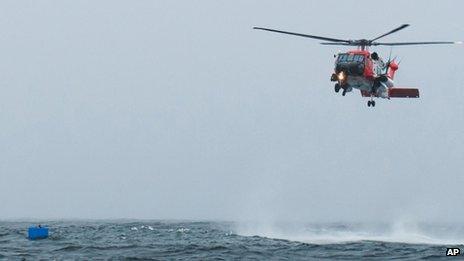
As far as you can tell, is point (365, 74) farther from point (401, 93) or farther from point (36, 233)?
point (36, 233)

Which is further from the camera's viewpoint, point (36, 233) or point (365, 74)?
point (36, 233)

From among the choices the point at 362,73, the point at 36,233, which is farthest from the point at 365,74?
the point at 36,233

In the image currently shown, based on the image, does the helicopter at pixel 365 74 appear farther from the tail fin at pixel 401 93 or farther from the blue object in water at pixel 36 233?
the blue object in water at pixel 36 233

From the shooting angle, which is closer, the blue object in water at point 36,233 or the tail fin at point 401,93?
the tail fin at point 401,93

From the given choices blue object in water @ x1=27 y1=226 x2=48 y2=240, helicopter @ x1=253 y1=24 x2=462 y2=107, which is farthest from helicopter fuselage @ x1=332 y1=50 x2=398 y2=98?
blue object in water @ x1=27 y1=226 x2=48 y2=240

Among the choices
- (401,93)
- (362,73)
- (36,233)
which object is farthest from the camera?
(36,233)

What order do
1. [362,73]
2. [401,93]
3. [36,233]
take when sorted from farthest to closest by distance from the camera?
[36,233], [401,93], [362,73]

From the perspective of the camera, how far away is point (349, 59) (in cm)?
4509

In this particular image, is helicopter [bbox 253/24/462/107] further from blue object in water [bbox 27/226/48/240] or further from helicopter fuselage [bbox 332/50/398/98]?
blue object in water [bbox 27/226/48/240]

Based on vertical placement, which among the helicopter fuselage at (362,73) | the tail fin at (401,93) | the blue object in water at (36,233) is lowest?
the blue object in water at (36,233)

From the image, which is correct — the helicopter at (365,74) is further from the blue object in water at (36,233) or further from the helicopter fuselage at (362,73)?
the blue object in water at (36,233)

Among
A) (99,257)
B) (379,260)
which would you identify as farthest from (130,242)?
(379,260)

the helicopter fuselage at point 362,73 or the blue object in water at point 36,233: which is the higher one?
the helicopter fuselage at point 362,73

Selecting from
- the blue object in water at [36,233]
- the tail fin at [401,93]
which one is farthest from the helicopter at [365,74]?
the blue object in water at [36,233]
